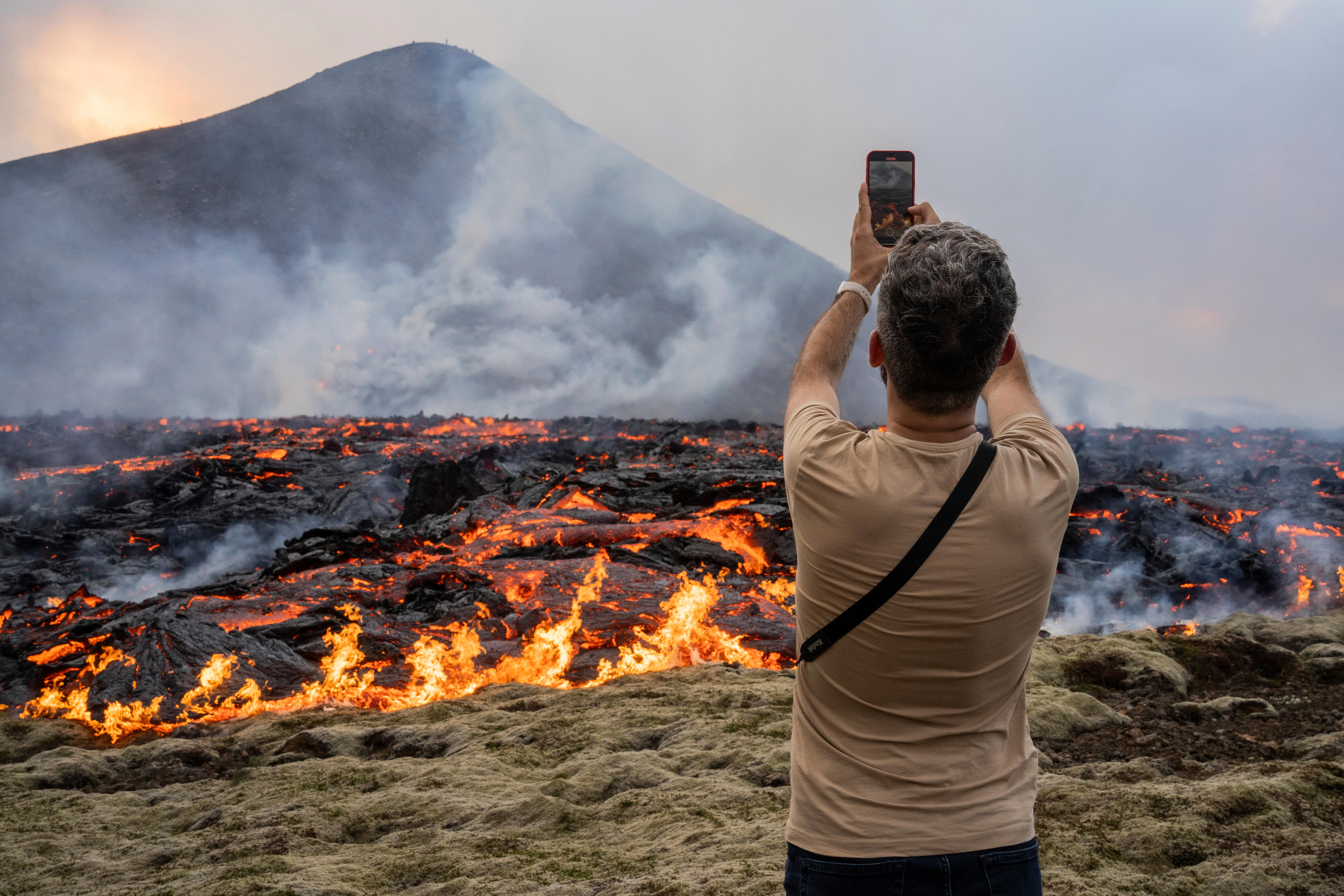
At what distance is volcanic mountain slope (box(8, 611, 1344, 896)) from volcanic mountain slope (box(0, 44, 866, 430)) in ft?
194

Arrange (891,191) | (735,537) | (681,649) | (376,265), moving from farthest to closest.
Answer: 1. (376,265)
2. (735,537)
3. (681,649)
4. (891,191)

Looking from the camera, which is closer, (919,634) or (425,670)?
(919,634)

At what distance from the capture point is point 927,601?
149 cm

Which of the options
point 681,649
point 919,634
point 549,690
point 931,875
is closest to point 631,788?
point 549,690

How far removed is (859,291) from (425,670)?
757 centimetres

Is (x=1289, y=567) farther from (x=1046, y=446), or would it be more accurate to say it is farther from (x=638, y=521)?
(x=1046, y=446)

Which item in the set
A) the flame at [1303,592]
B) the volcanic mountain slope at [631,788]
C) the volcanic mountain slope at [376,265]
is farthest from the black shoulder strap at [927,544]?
the volcanic mountain slope at [376,265]

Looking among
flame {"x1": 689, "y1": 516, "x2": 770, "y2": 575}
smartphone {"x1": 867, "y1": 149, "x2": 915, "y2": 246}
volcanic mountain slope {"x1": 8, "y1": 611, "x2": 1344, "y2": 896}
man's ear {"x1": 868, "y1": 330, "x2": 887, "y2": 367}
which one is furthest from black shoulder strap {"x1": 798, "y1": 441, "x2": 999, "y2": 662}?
flame {"x1": 689, "y1": 516, "x2": 770, "y2": 575}

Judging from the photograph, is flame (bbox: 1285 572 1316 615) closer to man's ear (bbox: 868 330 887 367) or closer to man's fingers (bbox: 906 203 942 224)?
man's fingers (bbox: 906 203 942 224)

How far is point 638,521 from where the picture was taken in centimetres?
1424

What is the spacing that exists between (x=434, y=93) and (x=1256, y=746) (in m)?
127

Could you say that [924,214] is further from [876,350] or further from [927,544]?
[927,544]

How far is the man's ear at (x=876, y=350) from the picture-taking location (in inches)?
66.1

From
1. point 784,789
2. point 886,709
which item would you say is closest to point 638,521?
point 784,789
